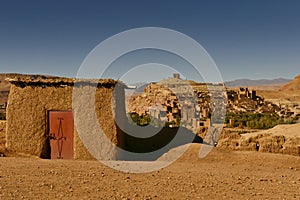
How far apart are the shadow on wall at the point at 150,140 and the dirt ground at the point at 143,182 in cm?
269

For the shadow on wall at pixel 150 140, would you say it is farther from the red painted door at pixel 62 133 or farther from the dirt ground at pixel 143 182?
the dirt ground at pixel 143 182

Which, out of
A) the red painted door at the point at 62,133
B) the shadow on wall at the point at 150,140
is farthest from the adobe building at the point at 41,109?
the shadow on wall at the point at 150,140

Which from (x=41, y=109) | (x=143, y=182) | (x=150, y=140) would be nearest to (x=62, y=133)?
(x=41, y=109)

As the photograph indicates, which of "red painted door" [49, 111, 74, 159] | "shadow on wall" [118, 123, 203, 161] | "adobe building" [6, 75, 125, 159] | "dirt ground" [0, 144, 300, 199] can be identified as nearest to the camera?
"dirt ground" [0, 144, 300, 199]

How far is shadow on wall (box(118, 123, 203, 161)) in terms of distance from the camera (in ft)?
41.2

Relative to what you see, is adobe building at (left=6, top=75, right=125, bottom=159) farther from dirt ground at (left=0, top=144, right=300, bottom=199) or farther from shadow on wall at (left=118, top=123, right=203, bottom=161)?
dirt ground at (left=0, top=144, right=300, bottom=199)

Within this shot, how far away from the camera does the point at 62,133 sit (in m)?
11.7

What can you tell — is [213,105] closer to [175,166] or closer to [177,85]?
[177,85]

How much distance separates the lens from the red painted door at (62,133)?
11.6 metres

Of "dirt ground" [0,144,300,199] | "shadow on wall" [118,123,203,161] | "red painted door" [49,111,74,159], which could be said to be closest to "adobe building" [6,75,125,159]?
"red painted door" [49,111,74,159]

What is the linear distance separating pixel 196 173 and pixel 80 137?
4.41 meters

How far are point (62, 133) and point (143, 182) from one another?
17.0 feet

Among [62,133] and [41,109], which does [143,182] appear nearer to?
[62,133]

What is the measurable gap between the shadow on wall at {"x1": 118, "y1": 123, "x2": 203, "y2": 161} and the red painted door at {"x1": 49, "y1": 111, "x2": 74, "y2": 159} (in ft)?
5.49
